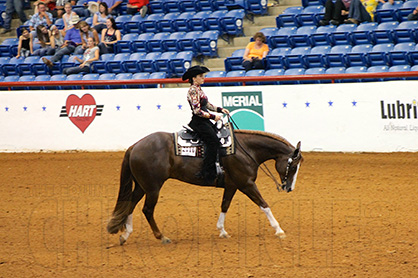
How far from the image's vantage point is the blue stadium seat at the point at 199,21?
19.8 meters

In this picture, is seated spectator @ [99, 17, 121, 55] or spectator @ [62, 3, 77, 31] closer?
seated spectator @ [99, 17, 121, 55]

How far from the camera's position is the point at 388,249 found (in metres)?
7.77

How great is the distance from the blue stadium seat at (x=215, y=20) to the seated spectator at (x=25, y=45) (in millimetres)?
6938

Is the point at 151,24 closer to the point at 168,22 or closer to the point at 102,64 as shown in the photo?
the point at 168,22

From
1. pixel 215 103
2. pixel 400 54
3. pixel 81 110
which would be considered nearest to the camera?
pixel 215 103

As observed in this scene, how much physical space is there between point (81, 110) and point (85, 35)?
5334 mm

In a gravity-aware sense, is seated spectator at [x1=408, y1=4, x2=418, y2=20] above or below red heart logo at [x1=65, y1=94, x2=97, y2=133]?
above

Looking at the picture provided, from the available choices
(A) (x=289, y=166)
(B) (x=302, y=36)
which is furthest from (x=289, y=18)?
(A) (x=289, y=166)

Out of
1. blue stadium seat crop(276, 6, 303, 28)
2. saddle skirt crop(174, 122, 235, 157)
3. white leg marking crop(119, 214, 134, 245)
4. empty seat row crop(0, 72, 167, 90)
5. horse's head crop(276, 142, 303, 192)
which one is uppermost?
saddle skirt crop(174, 122, 235, 157)

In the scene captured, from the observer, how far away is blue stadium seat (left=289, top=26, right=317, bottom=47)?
Result: 1721 centimetres

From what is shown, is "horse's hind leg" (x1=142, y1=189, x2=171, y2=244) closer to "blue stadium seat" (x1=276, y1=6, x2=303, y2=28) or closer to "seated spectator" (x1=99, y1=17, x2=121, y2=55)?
"blue stadium seat" (x1=276, y1=6, x2=303, y2=28)

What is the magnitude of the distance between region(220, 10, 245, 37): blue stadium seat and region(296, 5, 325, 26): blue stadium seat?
1.97 metres

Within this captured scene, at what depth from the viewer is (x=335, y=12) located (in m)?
17.3

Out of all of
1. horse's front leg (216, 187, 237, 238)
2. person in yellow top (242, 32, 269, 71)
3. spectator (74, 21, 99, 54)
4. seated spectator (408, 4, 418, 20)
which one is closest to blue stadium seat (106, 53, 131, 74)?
spectator (74, 21, 99, 54)
